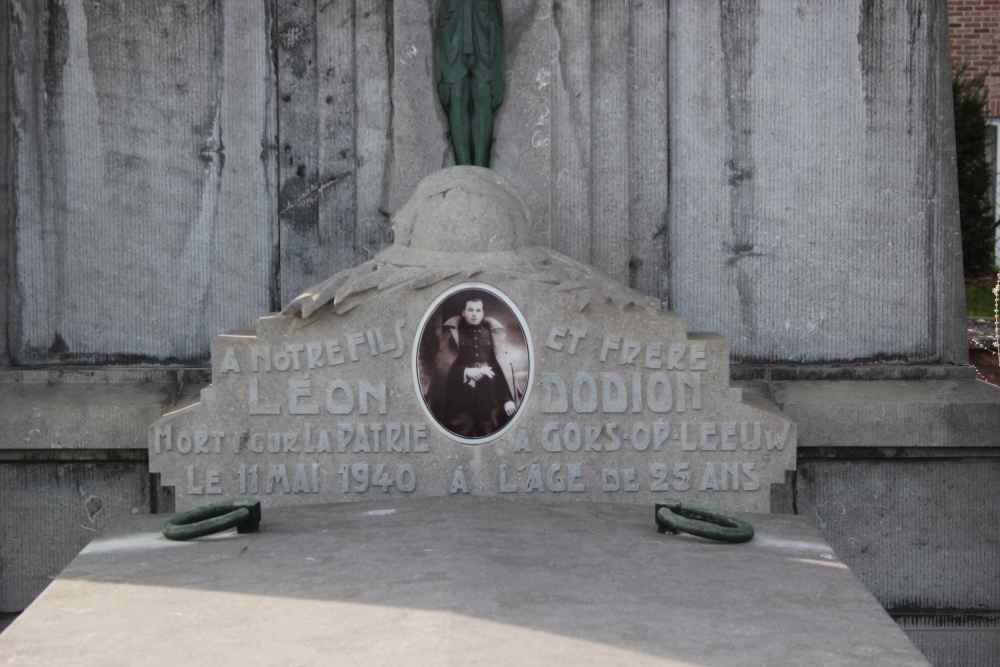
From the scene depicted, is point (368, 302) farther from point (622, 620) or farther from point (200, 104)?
point (622, 620)

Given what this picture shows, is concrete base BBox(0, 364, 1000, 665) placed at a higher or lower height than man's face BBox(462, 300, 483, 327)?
lower

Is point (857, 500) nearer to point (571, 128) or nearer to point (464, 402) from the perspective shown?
point (464, 402)

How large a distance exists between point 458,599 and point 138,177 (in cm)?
295

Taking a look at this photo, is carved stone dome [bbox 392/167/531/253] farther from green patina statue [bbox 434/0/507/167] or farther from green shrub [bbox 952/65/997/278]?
green shrub [bbox 952/65/997/278]

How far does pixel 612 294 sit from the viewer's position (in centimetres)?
473

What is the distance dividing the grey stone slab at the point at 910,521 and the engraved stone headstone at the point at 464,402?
29.3 inches

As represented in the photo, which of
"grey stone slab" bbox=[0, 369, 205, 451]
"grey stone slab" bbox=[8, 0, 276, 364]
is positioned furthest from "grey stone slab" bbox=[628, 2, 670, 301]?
"grey stone slab" bbox=[0, 369, 205, 451]

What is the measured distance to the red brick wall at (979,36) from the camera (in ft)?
51.5

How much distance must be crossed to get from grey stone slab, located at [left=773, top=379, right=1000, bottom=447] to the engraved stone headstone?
624mm

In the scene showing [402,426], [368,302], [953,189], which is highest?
[953,189]

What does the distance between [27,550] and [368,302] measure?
1.80m

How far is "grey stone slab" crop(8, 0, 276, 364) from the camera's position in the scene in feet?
18.4

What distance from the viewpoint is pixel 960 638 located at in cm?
541

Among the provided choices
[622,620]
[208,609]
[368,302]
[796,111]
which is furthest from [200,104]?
→ [622,620]
